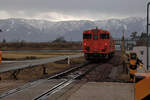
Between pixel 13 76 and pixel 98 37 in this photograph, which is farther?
pixel 98 37

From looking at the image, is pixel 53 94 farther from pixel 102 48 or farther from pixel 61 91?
pixel 102 48

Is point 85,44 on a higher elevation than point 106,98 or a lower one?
higher

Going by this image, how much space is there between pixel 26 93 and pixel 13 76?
6755 millimetres

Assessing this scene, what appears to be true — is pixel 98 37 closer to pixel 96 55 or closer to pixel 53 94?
pixel 96 55

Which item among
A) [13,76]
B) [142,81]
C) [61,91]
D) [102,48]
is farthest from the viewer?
[102,48]

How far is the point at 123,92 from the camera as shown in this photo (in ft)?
32.3

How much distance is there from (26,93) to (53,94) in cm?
110

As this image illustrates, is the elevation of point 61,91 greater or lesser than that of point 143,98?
lesser

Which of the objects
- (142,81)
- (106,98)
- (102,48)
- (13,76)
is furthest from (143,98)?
(102,48)

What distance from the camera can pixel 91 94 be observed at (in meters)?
9.33

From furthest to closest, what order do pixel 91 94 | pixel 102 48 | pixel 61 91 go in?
pixel 102 48 < pixel 61 91 < pixel 91 94

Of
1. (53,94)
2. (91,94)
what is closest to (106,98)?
(91,94)

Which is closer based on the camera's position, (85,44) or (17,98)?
(17,98)

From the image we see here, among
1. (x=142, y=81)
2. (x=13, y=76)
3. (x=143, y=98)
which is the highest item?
(x=142, y=81)
